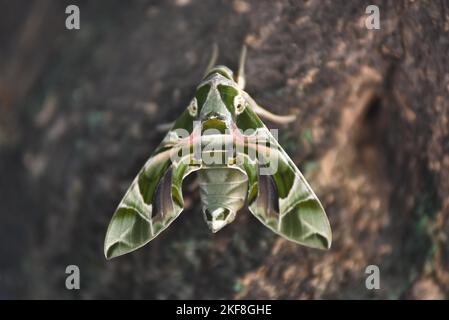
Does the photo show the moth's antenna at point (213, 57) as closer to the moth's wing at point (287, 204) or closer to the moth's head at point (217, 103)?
the moth's head at point (217, 103)

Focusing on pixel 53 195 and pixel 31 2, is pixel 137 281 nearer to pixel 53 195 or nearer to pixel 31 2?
pixel 53 195

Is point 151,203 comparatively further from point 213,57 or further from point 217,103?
point 213,57

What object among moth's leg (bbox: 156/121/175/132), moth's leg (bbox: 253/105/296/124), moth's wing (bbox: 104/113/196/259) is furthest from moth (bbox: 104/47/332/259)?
moth's leg (bbox: 156/121/175/132)

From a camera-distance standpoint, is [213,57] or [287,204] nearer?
[287,204]

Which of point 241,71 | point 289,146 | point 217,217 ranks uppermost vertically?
point 241,71

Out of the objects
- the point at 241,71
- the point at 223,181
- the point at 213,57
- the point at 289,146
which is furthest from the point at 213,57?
the point at 223,181

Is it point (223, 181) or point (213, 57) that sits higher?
point (213, 57)

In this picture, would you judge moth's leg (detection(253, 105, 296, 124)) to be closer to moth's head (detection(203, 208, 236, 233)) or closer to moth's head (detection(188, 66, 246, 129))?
A: moth's head (detection(188, 66, 246, 129))

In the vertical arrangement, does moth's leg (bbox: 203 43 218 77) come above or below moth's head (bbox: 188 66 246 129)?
above
